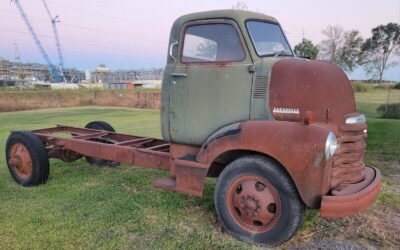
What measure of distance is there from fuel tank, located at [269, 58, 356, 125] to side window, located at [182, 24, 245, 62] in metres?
0.52

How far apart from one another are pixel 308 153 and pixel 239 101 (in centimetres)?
105

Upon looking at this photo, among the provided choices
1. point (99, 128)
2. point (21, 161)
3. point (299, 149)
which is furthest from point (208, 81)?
point (99, 128)

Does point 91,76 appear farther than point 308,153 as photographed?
Yes

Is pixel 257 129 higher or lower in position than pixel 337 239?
higher

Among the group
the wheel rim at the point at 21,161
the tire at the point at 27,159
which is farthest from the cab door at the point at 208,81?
the wheel rim at the point at 21,161

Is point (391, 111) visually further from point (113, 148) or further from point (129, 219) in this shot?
point (129, 219)

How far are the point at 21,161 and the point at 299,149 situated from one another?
472cm

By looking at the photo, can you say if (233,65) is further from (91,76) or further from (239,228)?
(91,76)

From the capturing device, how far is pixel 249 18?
14.6ft

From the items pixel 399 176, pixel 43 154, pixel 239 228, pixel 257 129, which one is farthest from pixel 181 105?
pixel 399 176

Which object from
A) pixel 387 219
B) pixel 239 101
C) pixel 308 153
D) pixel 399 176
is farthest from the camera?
pixel 399 176

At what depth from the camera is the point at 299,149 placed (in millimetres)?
3592

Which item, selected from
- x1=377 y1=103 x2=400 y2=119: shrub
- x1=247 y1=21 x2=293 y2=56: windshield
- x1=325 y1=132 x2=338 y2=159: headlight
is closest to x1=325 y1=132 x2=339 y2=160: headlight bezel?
x1=325 y1=132 x2=338 y2=159: headlight

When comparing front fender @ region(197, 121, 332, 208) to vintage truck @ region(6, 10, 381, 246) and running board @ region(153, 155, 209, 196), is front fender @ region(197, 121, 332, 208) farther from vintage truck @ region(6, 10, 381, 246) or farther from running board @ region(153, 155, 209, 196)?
running board @ region(153, 155, 209, 196)
